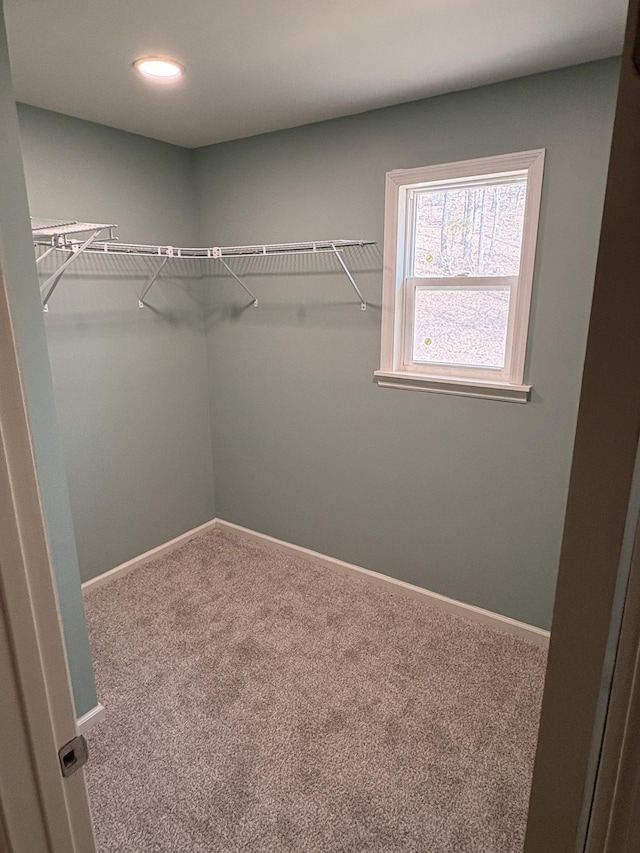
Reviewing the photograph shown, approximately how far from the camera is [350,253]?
265 centimetres

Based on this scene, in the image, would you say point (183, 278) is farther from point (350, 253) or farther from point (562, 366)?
point (562, 366)

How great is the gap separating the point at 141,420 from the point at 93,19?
1.98m

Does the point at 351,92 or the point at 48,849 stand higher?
the point at 351,92

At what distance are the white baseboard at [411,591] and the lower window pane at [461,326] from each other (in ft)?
4.14

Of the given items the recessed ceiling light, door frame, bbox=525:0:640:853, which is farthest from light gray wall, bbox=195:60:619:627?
door frame, bbox=525:0:640:853

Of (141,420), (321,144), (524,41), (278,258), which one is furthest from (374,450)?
(524,41)

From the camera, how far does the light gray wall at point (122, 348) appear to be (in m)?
2.52

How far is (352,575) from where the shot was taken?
10.0 ft

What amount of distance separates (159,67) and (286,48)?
497 millimetres

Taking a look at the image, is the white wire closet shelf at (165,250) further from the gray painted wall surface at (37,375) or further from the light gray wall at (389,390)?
the gray painted wall surface at (37,375)

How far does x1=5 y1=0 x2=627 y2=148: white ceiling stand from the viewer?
1503 millimetres

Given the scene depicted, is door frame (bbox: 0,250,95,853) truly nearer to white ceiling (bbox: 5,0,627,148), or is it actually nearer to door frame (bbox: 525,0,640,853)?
door frame (bbox: 525,0,640,853)

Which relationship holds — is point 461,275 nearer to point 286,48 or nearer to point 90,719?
point 286,48

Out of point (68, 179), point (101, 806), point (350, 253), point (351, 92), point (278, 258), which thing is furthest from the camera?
point (278, 258)
